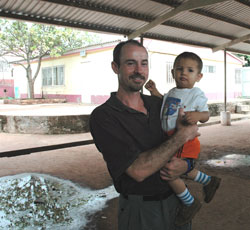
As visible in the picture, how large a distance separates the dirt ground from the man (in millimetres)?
1572

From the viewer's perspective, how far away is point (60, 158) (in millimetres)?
6379

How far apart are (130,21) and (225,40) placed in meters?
4.31

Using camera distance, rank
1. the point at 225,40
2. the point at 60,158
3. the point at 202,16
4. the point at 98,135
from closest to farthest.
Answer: the point at 98,135, the point at 60,158, the point at 202,16, the point at 225,40

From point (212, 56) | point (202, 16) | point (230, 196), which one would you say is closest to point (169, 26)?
point (202, 16)

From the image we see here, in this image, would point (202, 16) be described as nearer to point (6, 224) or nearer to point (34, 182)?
point (34, 182)

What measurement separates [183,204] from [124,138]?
759 millimetres

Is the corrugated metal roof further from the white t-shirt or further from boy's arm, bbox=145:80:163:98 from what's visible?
the white t-shirt

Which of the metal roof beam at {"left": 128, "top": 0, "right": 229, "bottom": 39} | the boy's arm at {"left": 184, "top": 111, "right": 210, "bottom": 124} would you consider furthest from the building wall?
the boy's arm at {"left": 184, "top": 111, "right": 210, "bottom": 124}

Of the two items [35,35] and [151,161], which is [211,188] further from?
[35,35]

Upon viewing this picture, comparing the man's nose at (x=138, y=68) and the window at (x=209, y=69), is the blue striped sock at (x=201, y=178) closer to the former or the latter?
the man's nose at (x=138, y=68)

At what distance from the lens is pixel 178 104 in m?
2.00

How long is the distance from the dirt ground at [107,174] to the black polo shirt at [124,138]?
170 cm

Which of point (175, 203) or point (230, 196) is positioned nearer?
point (175, 203)

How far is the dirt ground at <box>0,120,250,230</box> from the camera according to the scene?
10.6ft
